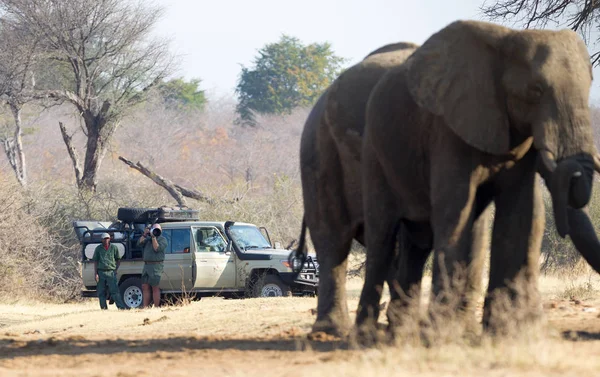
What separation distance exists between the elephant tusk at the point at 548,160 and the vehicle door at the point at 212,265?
14.4m

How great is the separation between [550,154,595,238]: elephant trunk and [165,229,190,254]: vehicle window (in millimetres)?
14654

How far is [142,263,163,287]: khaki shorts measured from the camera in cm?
2208

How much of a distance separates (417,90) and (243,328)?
15.8ft

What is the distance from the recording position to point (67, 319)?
1855cm

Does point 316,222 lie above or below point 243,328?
above

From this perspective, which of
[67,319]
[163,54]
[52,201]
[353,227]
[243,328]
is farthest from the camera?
[163,54]

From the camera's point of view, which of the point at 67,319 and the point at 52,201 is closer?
the point at 67,319

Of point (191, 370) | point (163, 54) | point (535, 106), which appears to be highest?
point (163, 54)

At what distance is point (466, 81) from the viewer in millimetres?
9867

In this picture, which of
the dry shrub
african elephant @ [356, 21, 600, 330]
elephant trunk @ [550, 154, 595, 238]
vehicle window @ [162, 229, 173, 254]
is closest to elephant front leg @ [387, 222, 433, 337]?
african elephant @ [356, 21, 600, 330]

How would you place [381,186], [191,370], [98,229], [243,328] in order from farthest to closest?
1. [98,229]
2. [243,328]
3. [381,186]
4. [191,370]

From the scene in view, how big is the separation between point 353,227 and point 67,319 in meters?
7.93

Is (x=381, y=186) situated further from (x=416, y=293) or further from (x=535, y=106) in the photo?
(x=535, y=106)

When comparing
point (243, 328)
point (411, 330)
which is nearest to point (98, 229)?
point (243, 328)
